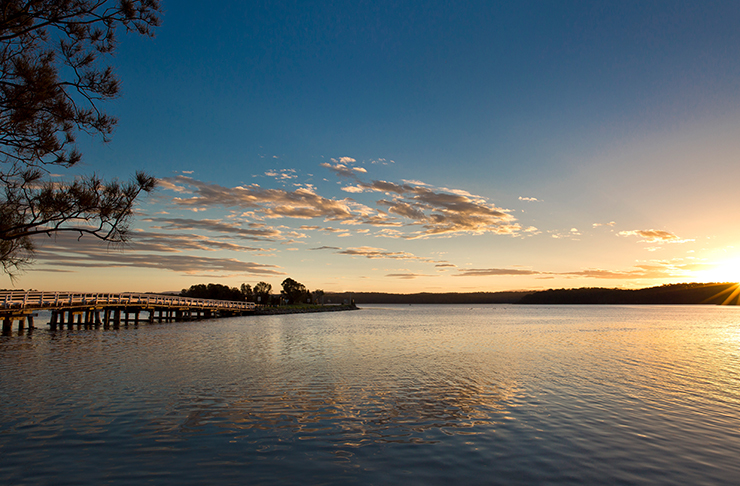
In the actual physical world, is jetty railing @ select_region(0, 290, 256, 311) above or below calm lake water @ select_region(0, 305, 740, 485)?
above

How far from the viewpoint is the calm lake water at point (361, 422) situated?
830 cm

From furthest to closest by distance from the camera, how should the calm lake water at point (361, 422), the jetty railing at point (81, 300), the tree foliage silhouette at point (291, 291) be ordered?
the tree foliage silhouette at point (291, 291), the jetty railing at point (81, 300), the calm lake water at point (361, 422)

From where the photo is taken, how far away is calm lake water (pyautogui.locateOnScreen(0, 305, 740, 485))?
27.2ft

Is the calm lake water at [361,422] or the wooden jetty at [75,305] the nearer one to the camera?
the calm lake water at [361,422]

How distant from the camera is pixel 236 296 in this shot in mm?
144750

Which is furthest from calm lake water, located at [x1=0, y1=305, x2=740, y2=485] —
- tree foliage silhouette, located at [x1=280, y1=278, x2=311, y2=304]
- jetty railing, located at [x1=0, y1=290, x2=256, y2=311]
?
tree foliage silhouette, located at [x1=280, y1=278, x2=311, y2=304]

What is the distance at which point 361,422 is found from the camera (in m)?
11.7

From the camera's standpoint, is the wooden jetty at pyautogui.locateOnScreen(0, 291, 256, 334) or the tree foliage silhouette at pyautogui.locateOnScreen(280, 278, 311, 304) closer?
the wooden jetty at pyautogui.locateOnScreen(0, 291, 256, 334)

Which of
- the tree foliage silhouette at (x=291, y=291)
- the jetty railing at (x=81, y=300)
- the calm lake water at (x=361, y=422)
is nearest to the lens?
the calm lake water at (x=361, y=422)

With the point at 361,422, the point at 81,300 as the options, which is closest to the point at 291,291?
the point at 81,300

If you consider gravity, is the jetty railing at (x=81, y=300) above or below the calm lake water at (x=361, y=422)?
above

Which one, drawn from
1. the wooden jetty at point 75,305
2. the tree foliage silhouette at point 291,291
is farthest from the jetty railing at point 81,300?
the tree foliage silhouette at point 291,291

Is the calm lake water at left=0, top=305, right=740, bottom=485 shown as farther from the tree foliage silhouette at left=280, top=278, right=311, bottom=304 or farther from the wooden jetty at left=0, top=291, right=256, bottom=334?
the tree foliage silhouette at left=280, top=278, right=311, bottom=304

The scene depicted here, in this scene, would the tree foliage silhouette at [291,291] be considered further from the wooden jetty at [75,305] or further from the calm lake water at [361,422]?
the calm lake water at [361,422]
